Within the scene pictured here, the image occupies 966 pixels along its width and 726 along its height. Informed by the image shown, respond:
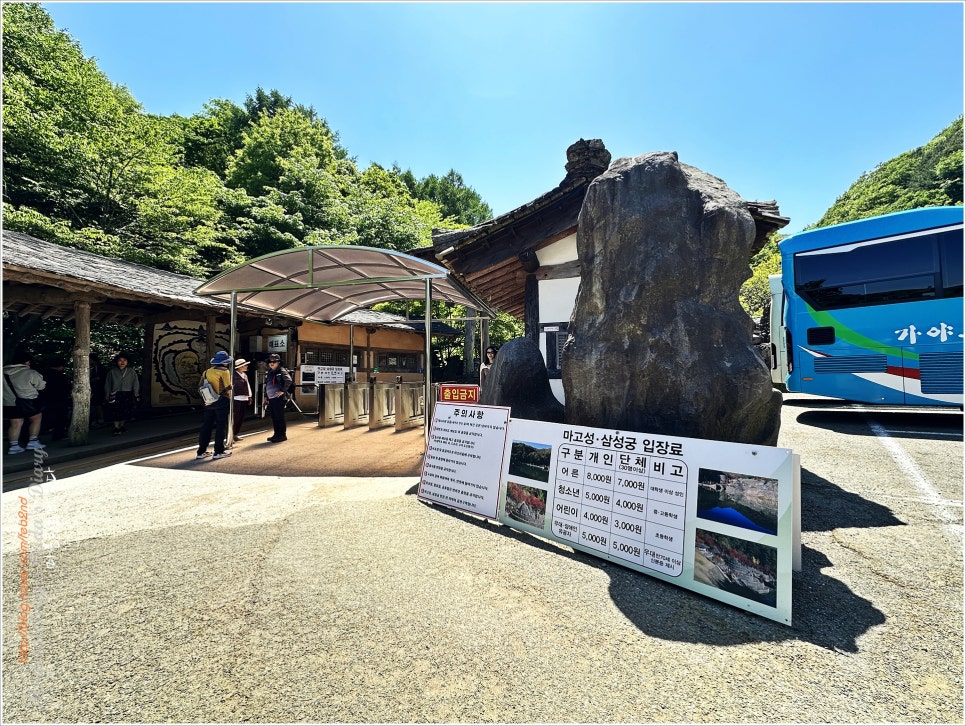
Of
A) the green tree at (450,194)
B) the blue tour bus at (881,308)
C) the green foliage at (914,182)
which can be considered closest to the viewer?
the blue tour bus at (881,308)

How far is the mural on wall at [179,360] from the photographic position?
10.9 metres

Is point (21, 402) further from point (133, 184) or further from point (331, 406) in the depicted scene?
point (133, 184)

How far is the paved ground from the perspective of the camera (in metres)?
1.66

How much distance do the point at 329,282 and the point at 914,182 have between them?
38198mm

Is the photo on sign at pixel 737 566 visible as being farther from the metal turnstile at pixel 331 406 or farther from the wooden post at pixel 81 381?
the wooden post at pixel 81 381

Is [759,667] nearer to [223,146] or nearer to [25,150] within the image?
[25,150]

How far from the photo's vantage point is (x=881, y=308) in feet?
23.2

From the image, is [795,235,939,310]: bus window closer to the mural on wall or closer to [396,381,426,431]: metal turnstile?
[396,381,426,431]: metal turnstile

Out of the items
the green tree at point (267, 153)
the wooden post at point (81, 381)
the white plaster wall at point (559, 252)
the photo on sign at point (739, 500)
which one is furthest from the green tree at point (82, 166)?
the photo on sign at point (739, 500)

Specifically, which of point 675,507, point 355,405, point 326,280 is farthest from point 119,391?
point 675,507

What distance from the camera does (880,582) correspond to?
2527 millimetres

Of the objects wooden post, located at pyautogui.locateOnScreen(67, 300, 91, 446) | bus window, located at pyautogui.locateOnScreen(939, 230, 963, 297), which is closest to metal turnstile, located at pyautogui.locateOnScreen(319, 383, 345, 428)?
wooden post, located at pyautogui.locateOnScreen(67, 300, 91, 446)

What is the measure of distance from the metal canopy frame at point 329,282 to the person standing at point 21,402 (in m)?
2.90

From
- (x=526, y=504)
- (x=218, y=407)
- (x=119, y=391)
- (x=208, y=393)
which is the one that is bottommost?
(x=526, y=504)
